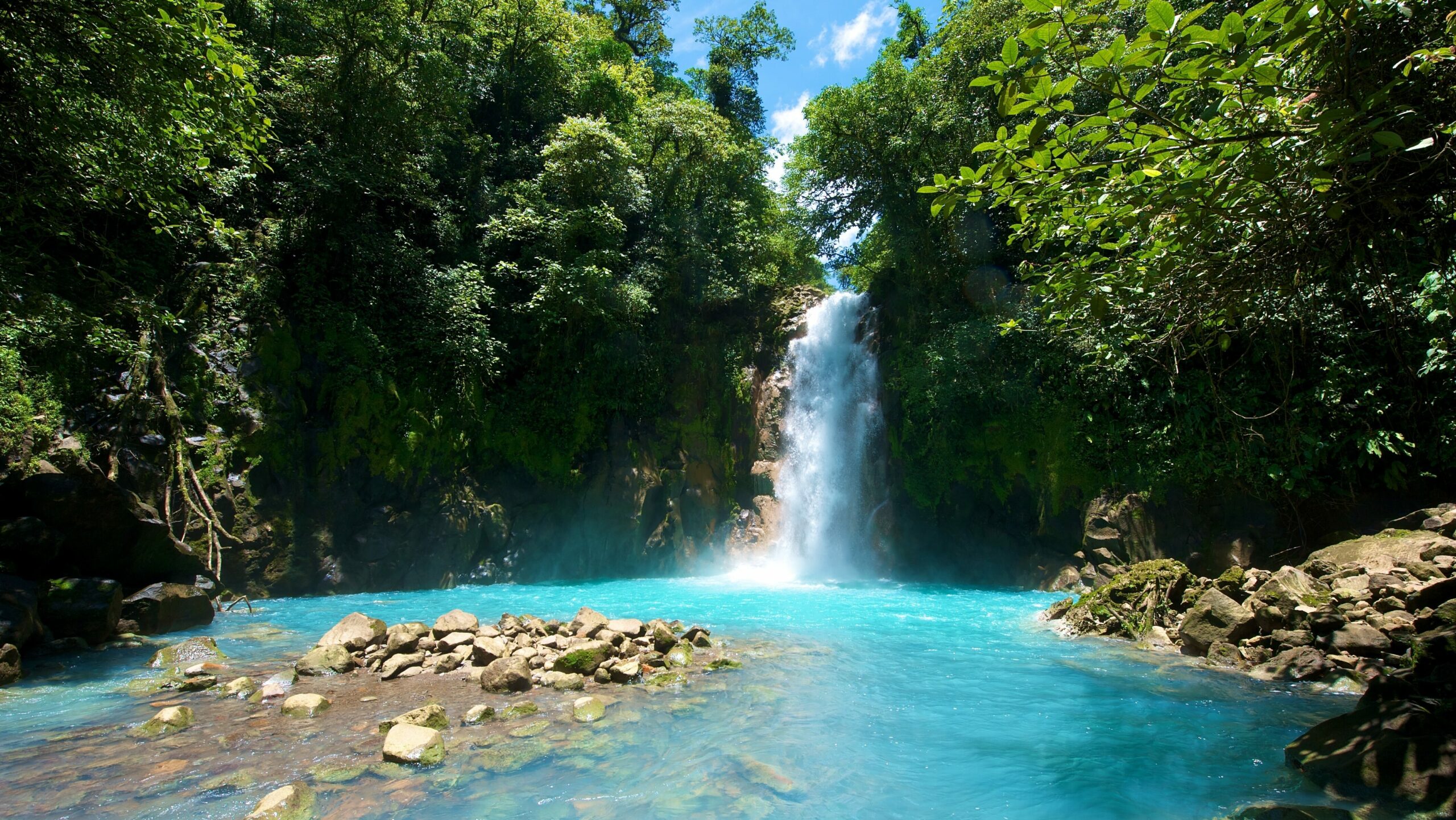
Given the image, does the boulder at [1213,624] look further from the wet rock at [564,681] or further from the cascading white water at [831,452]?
the cascading white water at [831,452]

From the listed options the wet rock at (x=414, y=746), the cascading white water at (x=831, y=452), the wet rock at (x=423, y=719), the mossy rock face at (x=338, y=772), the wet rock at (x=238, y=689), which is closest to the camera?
the mossy rock face at (x=338, y=772)

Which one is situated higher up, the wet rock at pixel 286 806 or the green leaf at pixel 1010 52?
the green leaf at pixel 1010 52

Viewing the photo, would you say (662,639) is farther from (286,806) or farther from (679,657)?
(286,806)

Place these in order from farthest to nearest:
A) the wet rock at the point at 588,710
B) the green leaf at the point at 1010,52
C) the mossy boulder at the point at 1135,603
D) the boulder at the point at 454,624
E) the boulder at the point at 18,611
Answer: the mossy boulder at the point at 1135,603 → the boulder at the point at 454,624 → the boulder at the point at 18,611 → the wet rock at the point at 588,710 → the green leaf at the point at 1010,52

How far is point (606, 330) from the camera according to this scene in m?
18.3

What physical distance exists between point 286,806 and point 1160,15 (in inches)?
232

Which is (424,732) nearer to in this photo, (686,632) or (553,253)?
(686,632)

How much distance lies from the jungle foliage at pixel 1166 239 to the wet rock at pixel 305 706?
620 cm

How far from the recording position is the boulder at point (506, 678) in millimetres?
6520

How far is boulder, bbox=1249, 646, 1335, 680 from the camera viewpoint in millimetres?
6297

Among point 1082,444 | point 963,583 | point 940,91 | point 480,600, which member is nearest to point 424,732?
point 480,600

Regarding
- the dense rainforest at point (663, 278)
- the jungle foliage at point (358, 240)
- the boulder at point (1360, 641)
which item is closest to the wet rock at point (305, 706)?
the dense rainforest at point (663, 278)

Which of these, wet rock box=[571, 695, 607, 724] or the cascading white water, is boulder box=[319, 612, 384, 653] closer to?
wet rock box=[571, 695, 607, 724]

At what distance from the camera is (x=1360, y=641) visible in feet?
20.5
